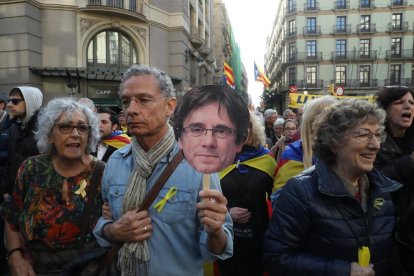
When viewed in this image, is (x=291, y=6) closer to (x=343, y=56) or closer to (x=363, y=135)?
(x=343, y=56)

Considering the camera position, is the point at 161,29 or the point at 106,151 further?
the point at 161,29

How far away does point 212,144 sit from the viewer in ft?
4.78

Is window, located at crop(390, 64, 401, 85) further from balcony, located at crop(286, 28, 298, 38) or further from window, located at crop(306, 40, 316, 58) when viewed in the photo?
balcony, located at crop(286, 28, 298, 38)

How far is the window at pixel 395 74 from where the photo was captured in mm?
46250

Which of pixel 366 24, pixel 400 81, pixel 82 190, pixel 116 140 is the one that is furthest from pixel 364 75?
pixel 82 190

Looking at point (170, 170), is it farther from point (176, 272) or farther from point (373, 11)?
point (373, 11)

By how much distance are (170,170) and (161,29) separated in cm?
1808

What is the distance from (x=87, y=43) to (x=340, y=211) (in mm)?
16517

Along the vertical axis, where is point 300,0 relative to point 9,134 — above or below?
above

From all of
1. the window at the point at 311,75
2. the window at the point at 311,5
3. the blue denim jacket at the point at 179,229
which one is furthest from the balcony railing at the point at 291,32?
the blue denim jacket at the point at 179,229

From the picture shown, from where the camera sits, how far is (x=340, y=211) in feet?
6.14

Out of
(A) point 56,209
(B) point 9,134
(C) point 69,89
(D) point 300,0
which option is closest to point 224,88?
(A) point 56,209

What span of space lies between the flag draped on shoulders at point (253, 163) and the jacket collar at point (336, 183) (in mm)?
957

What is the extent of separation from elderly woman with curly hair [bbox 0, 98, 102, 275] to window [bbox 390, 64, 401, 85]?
51.0 meters
